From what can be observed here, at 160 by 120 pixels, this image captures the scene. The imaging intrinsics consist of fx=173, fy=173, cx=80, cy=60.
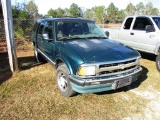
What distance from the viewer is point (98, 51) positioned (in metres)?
3.59

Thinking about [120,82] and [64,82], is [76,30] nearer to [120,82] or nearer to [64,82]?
[64,82]

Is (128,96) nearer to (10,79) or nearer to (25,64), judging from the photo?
(10,79)

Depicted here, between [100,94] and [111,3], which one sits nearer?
[100,94]

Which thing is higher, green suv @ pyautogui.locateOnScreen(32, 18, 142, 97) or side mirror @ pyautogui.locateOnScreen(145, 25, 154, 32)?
side mirror @ pyautogui.locateOnScreen(145, 25, 154, 32)

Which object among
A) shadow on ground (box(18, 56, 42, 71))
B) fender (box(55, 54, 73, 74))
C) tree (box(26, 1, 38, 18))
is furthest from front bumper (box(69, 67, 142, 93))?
tree (box(26, 1, 38, 18))

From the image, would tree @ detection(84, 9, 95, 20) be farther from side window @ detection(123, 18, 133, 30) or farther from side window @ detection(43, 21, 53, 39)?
side window @ detection(43, 21, 53, 39)

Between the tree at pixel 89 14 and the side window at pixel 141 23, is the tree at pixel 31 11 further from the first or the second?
the tree at pixel 89 14

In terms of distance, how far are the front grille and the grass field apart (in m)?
0.71

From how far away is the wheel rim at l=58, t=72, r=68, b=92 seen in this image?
12.7ft

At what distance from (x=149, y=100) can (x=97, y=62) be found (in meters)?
1.62

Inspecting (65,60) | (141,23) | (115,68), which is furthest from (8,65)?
(141,23)

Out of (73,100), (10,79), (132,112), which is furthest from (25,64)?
(132,112)

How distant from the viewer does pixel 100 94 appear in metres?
4.02

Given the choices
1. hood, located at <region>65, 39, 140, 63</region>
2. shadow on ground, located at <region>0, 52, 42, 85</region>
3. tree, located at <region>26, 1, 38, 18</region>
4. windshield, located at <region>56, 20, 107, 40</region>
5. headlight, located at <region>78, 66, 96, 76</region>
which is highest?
tree, located at <region>26, 1, 38, 18</region>
